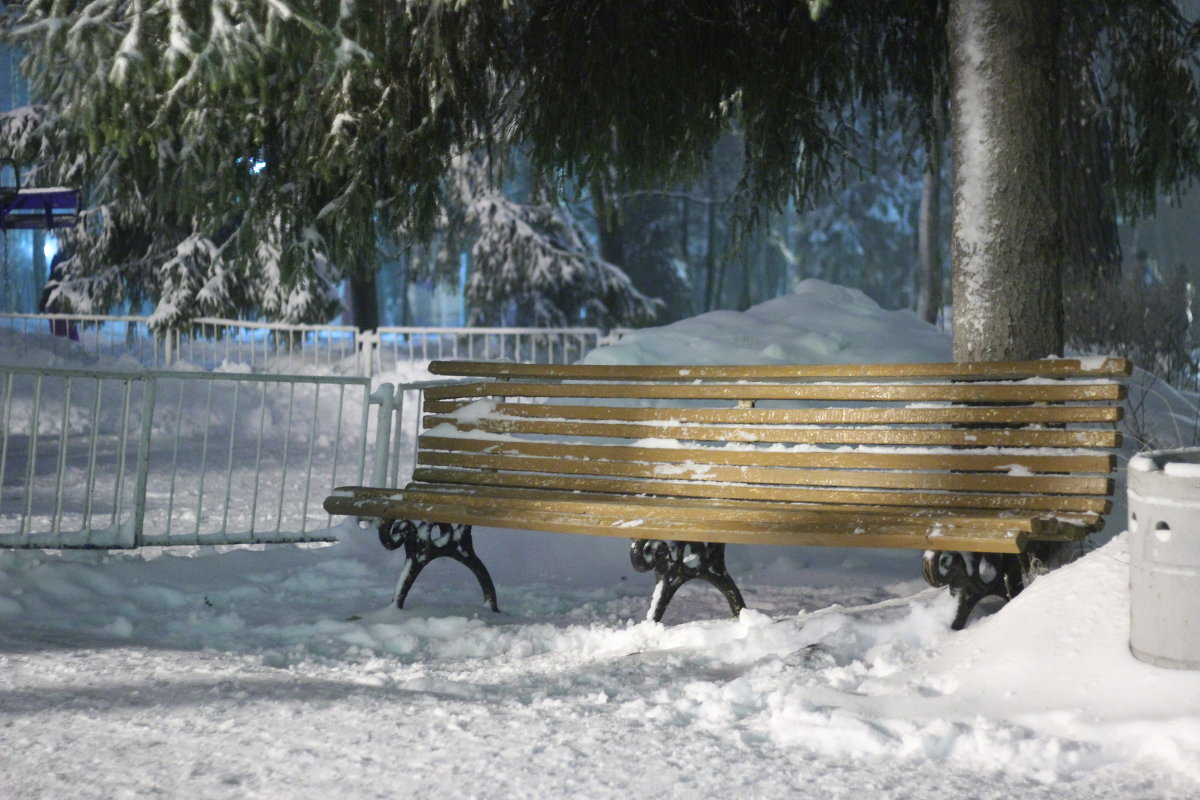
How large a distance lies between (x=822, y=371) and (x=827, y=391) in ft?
0.30

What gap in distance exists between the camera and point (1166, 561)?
350cm

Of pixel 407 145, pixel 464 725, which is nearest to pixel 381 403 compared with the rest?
pixel 407 145

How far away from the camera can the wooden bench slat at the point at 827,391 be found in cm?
443

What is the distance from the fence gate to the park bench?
3.18ft

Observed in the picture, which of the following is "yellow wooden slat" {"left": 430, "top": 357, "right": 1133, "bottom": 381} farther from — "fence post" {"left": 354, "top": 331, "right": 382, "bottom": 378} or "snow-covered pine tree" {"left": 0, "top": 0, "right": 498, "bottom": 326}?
"fence post" {"left": 354, "top": 331, "right": 382, "bottom": 378}

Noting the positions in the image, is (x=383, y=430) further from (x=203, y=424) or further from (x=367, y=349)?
(x=367, y=349)

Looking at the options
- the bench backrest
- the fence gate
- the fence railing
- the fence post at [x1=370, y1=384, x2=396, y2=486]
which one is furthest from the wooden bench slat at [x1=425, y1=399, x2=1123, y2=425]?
the fence railing

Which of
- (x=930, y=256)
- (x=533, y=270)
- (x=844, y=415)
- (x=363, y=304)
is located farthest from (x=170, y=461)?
(x=930, y=256)

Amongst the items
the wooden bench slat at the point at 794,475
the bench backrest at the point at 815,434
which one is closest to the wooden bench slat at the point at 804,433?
the bench backrest at the point at 815,434

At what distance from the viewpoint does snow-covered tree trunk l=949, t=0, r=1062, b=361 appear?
17.0 feet

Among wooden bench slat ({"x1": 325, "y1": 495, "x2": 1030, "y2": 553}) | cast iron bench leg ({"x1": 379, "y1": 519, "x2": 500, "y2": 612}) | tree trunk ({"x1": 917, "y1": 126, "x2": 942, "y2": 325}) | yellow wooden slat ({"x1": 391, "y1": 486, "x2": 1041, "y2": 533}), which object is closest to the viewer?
wooden bench slat ({"x1": 325, "y1": 495, "x2": 1030, "y2": 553})

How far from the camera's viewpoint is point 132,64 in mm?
5035

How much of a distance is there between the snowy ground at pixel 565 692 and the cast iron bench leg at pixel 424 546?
147mm

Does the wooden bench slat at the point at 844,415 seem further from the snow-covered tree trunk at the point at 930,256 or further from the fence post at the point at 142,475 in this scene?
the snow-covered tree trunk at the point at 930,256
